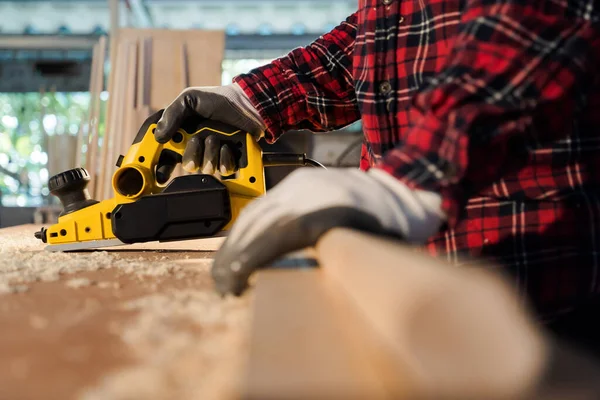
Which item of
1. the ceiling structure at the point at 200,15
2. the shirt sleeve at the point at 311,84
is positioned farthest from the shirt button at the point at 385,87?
the ceiling structure at the point at 200,15

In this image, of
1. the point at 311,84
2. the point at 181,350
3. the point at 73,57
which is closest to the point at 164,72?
the point at 73,57

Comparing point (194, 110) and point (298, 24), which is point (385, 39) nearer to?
point (194, 110)

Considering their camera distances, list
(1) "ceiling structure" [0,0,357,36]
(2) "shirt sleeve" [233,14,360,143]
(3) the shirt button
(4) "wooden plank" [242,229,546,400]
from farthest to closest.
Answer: (1) "ceiling structure" [0,0,357,36] < (2) "shirt sleeve" [233,14,360,143] < (3) the shirt button < (4) "wooden plank" [242,229,546,400]

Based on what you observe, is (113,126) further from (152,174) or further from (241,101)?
(241,101)

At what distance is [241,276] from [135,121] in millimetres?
3703

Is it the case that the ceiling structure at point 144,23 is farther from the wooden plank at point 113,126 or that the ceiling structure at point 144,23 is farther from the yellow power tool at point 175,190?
the yellow power tool at point 175,190

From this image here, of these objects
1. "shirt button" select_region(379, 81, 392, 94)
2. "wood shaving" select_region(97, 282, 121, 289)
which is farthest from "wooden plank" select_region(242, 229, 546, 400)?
"shirt button" select_region(379, 81, 392, 94)

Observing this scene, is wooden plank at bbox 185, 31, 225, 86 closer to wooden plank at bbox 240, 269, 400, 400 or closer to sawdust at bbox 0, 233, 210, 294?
sawdust at bbox 0, 233, 210, 294

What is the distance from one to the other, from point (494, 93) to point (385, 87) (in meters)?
0.49

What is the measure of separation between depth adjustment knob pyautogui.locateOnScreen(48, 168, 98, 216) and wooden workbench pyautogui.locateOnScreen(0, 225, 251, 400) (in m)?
0.95

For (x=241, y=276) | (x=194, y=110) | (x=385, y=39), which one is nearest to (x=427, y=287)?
(x=241, y=276)

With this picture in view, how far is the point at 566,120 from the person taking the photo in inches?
28.5

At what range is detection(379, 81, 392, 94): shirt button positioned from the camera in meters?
1.13

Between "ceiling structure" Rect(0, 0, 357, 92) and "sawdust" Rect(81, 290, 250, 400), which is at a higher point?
"ceiling structure" Rect(0, 0, 357, 92)
